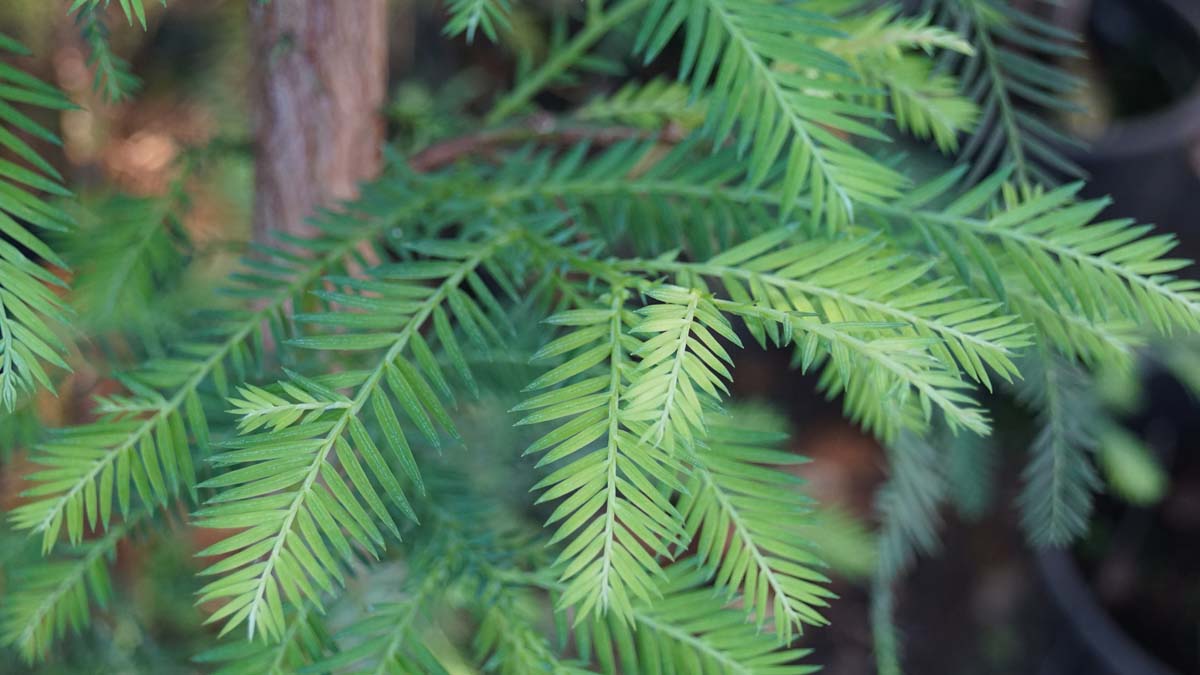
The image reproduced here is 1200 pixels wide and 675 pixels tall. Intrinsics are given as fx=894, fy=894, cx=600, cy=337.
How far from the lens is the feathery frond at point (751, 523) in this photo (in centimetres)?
39

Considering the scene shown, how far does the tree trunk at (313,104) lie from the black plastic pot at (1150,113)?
2.81 feet

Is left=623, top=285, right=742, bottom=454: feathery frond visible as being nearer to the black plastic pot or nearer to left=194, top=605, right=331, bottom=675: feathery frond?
left=194, top=605, right=331, bottom=675: feathery frond

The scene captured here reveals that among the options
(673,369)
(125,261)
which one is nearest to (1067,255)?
(673,369)

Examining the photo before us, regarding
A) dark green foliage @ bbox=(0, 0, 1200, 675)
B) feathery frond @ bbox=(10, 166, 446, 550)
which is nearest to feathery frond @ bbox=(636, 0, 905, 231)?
dark green foliage @ bbox=(0, 0, 1200, 675)

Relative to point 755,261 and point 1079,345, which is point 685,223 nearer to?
point 755,261

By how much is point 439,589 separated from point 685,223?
0.81 feet

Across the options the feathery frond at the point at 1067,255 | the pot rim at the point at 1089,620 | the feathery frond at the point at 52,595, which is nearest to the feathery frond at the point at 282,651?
the feathery frond at the point at 52,595

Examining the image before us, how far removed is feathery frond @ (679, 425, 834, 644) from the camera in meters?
0.39

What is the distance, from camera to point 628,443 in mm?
350

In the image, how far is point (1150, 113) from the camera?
1.19 metres

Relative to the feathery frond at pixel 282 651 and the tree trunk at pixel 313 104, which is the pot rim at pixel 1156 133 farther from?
the feathery frond at pixel 282 651

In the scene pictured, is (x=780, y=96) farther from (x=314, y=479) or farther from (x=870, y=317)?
(x=314, y=479)

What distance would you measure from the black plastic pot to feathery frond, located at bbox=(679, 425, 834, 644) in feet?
2.93

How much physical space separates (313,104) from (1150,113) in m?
1.10
